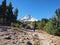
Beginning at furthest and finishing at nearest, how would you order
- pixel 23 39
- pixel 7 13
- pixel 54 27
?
pixel 7 13, pixel 54 27, pixel 23 39

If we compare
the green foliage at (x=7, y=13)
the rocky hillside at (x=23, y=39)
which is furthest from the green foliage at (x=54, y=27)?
the green foliage at (x=7, y=13)

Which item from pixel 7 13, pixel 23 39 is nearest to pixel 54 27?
pixel 23 39

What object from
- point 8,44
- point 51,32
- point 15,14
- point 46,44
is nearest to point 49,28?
point 51,32

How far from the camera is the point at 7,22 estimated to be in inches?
2347

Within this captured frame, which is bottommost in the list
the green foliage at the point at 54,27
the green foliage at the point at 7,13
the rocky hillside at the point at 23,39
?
the rocky hillside at the point at 23,39

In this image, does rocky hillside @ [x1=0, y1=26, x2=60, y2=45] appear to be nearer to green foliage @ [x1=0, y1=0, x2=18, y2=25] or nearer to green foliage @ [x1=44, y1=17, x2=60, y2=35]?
green foliage @ [x1=44, y1=17, x2=60, y2=35]

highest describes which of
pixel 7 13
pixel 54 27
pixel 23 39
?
pixel 7 13

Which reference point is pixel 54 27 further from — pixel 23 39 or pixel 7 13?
pixel 7 13

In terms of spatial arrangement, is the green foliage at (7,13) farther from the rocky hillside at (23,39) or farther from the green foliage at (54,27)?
the rocky hillside at (23,39)

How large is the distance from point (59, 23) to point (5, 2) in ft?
104

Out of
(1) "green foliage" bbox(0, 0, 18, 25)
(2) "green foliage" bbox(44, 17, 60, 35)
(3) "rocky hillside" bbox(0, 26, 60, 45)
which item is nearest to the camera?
(3) "rocky hillside" bbox(0, 26, 60, 45)

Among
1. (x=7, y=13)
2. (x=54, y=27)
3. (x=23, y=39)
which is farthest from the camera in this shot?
(x=7, y=13)

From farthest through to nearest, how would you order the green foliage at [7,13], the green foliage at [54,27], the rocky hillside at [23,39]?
the green foliage at [7,13] → the green foliage at [54,27] → the rocky hillside at [23,39]

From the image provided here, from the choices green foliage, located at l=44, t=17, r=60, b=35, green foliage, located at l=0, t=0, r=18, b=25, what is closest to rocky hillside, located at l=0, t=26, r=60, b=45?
green foliage, located at l=44, t=17, r=60, b=35
